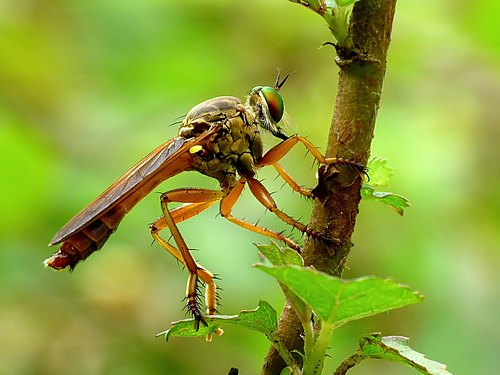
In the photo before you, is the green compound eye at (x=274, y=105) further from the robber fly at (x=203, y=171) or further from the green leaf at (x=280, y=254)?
the green leaf at (x=280, y=254)

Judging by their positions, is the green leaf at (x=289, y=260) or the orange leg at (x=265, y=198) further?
the orange leg at (x=265, y=198)

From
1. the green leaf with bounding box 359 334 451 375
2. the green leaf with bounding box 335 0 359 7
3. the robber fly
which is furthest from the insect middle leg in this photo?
the green leaf with bounding box 335 0 359 7

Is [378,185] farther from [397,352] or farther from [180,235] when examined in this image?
[180,235]

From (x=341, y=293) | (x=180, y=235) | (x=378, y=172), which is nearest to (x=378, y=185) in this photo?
(x=378, y=172)

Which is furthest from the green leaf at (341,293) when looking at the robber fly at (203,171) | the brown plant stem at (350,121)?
the robber fly at (203,171)

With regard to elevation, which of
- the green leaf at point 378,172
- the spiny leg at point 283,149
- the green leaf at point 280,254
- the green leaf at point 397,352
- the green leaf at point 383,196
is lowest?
the green leaf at point 397,352
